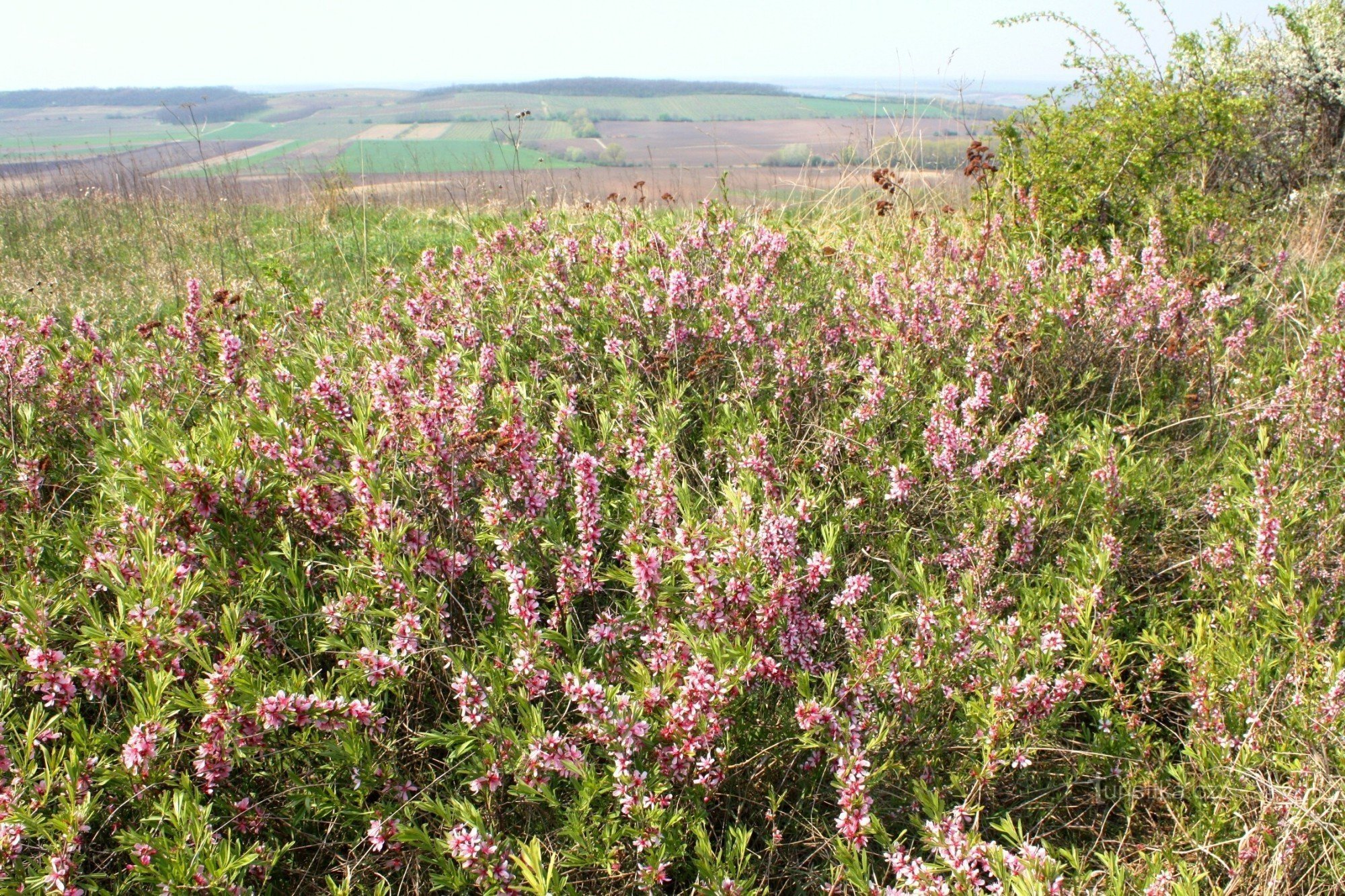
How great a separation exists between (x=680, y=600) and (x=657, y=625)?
0.33 ft

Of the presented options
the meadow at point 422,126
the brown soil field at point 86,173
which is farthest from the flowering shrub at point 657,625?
the brown soil field at point 86,173

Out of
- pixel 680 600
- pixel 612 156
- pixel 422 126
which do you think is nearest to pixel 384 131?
pixel 422 126

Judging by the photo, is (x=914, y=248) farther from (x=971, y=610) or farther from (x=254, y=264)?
(x=254, y=264)

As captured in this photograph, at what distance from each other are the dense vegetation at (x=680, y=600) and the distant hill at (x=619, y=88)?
7655 centimetres

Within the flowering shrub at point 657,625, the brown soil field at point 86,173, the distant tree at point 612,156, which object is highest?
the distant tree at point 612,156

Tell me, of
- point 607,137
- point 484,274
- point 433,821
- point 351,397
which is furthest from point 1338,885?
point 607,137

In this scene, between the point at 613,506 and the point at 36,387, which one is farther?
the point at 36,387

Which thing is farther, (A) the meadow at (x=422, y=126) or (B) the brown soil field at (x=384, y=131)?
(B) the brown soil field at (x=384, y=131)

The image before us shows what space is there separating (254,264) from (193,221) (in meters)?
3.50

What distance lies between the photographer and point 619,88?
86062 mm

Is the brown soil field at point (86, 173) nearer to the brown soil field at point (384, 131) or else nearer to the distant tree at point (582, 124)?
the brown soil field at point (384, 131)

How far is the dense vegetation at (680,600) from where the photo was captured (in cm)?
186

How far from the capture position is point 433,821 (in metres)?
2.12

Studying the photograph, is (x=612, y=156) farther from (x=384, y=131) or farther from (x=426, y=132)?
(x=384, y=131)
